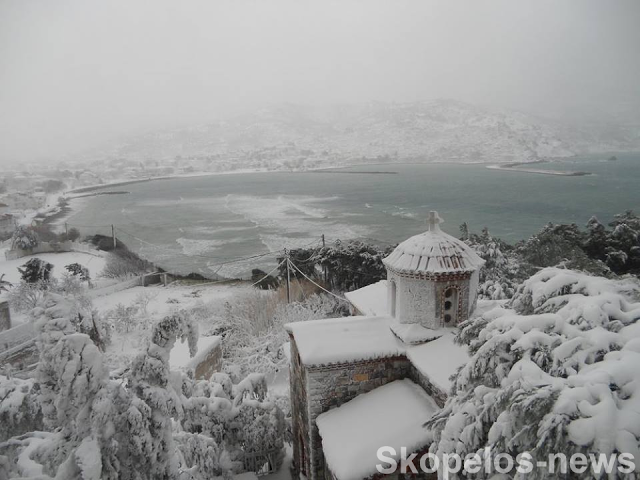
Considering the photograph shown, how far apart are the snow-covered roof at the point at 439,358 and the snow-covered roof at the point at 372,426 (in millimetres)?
596

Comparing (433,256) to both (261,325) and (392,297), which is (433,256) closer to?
(392,297)

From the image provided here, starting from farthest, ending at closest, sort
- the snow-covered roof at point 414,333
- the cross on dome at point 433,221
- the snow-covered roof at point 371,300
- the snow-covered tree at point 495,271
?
the snow-covered tree at point 495,271 < the snow-covered roof at point 371,300 < the cross on dome at point 433,221 < the snow-covered roof at point 414,333

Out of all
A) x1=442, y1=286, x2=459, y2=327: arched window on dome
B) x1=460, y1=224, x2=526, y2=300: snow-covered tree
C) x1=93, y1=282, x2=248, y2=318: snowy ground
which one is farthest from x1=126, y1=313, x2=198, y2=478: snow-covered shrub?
x1=93, y1=282, x2=248, y2=318: snowy ground

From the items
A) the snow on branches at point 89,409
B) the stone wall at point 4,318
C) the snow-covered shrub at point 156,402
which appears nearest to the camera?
the snow on branches at point 89,409

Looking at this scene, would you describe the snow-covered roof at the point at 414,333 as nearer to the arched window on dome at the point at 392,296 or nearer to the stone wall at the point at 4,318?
the arched window on dome at the point at 392,296

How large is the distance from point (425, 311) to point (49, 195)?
79.2 metres

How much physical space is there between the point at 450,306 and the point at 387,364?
2.25 metres

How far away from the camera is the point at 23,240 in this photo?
32.6 meters

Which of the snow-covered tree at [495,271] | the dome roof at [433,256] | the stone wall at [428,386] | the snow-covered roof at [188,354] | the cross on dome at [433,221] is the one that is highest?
the cross on dome at [433,221]

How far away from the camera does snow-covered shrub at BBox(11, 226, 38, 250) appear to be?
106 ft

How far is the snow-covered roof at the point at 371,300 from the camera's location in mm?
12769

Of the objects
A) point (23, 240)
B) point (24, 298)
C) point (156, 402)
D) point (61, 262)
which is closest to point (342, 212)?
point (61, 262)

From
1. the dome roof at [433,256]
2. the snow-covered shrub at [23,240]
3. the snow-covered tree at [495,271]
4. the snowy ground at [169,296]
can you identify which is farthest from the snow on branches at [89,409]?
the snow-covered shrub at [23,240]

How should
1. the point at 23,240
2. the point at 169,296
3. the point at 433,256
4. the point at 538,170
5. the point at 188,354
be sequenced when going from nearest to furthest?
the point at 433,256, the point at 188,354, the point at 169,296, the point at 23,240, the point at 538,170
